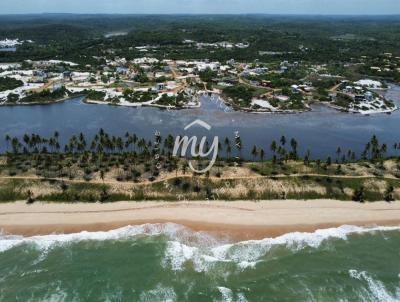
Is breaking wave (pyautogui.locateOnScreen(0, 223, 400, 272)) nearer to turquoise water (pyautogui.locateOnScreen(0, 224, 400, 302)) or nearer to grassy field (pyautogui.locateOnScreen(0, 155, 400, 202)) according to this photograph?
turquoise water (pyautogui.locateOnScreen(0, 224, 400, 302))

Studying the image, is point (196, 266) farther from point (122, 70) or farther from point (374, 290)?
point (122, 70)

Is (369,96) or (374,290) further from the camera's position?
(369,96)

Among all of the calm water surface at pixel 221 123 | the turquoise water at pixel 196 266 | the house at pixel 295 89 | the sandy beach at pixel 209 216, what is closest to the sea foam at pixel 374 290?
the turquoise water at pixel 196 266

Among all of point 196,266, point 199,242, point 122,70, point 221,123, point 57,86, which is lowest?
point 196,266

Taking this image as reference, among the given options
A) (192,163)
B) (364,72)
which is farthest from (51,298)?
(364,72)

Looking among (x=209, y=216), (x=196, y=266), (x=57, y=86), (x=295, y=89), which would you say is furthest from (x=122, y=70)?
(x=196, y=266)

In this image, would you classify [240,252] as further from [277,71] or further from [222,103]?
[277,71]
